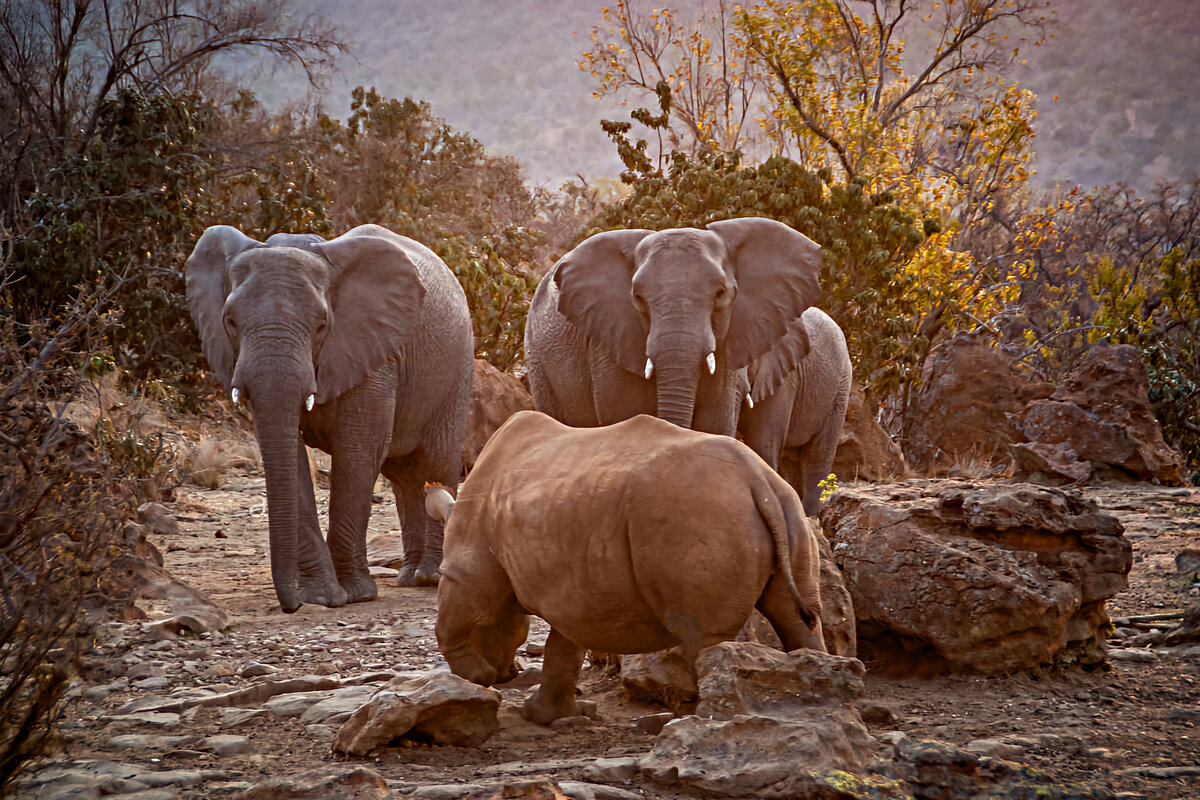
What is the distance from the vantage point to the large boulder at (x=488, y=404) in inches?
628

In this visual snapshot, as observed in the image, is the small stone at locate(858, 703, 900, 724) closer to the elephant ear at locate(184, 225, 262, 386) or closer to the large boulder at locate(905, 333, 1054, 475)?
the elephant ear at locate(184, 225, 262, 386)

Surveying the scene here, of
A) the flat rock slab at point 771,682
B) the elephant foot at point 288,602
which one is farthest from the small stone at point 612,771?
the elephant foot at point 288,602

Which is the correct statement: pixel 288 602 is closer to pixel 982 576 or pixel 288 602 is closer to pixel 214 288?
pixel 214 288

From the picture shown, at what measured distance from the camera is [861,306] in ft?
59.3

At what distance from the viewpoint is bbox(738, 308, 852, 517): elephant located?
31.3ft

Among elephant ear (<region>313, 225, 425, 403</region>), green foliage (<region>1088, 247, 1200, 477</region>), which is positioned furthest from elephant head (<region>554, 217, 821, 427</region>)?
green foliage (<region>1088, 247, 1200, 477</region>)

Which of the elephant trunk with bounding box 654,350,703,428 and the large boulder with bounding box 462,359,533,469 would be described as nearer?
the elephant trunk with bounding box 654,350,703,428

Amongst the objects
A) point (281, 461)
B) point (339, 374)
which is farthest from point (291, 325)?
point (281, 461)

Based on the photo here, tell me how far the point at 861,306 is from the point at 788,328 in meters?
9.27

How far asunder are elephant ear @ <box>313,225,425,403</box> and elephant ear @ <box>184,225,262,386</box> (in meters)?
0.66

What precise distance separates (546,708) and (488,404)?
11.0m

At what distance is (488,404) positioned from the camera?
16.3 metres

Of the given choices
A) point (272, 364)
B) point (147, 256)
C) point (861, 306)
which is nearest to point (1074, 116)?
point (861, 306)

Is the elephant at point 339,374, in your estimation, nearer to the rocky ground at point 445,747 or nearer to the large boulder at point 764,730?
the rocky ground at point 445,747
